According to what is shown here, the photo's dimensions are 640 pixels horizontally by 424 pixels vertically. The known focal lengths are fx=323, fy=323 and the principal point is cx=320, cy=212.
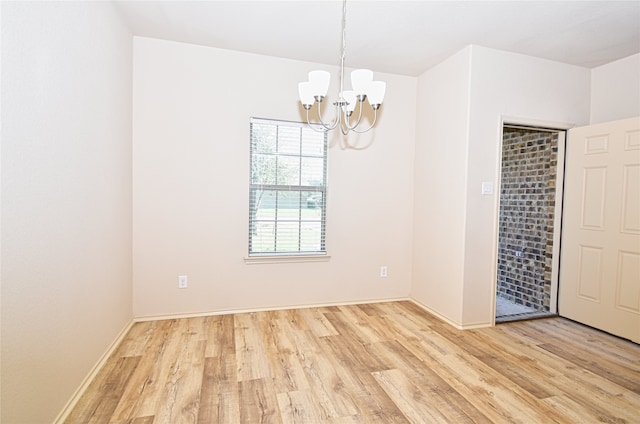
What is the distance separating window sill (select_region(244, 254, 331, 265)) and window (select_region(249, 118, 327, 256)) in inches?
2.0

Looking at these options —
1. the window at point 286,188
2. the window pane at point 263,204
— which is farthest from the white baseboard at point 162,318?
the window pane at point 263,204

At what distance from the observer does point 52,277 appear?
63.3 inches

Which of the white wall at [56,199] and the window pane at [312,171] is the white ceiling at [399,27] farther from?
the window pane at [312,171]

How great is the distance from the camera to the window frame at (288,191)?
10.9ft

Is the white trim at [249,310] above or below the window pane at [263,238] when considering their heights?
below

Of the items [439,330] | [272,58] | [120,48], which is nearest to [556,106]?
[439,330]

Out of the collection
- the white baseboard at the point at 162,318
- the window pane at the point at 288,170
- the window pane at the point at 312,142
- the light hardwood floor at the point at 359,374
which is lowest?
the light hardwood floor at the point at 359,374

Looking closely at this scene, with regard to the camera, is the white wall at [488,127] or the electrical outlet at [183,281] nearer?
the white wall at [488,127]

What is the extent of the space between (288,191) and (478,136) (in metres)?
1.92

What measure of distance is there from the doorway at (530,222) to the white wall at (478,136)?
0.89 ft

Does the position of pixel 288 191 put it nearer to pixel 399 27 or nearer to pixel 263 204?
pixel 263 204

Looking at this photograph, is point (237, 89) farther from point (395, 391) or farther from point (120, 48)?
point (395, 391)

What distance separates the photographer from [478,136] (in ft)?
9.94

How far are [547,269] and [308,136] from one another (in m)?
3.02
